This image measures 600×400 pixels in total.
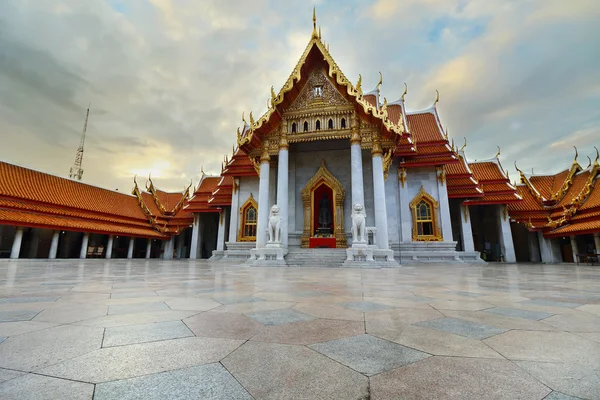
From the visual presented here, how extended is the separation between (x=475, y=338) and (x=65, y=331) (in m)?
2.30

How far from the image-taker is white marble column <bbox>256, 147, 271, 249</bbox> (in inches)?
448

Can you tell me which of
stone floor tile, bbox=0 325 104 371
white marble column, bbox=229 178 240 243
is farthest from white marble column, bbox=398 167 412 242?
stone floor tile, bbox=0 325 104 371

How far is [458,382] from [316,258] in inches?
381

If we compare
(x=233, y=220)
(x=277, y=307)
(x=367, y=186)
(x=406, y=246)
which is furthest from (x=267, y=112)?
(x=277, y=307)

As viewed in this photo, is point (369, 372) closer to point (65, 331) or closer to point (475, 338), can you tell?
Answer: point (475, 338)

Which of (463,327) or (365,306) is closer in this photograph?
(463,327)

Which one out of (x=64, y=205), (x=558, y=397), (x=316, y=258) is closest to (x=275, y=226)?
(x=316, y=258)

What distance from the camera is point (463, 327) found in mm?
1845

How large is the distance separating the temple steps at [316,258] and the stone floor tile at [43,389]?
9.18m

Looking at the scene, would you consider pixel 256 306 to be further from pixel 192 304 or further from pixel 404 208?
pixel 404 208

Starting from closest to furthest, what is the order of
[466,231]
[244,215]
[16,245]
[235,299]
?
[235,299]
[16,245]
[466,231]
[244,215]

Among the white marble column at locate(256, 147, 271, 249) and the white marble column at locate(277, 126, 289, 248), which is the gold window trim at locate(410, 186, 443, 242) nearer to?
the white marble column at locate(277, 126, 289, 248)

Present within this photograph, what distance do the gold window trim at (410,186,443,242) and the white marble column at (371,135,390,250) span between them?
395 cm

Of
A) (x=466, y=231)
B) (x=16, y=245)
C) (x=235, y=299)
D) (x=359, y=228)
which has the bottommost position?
(x=235, y=299)
